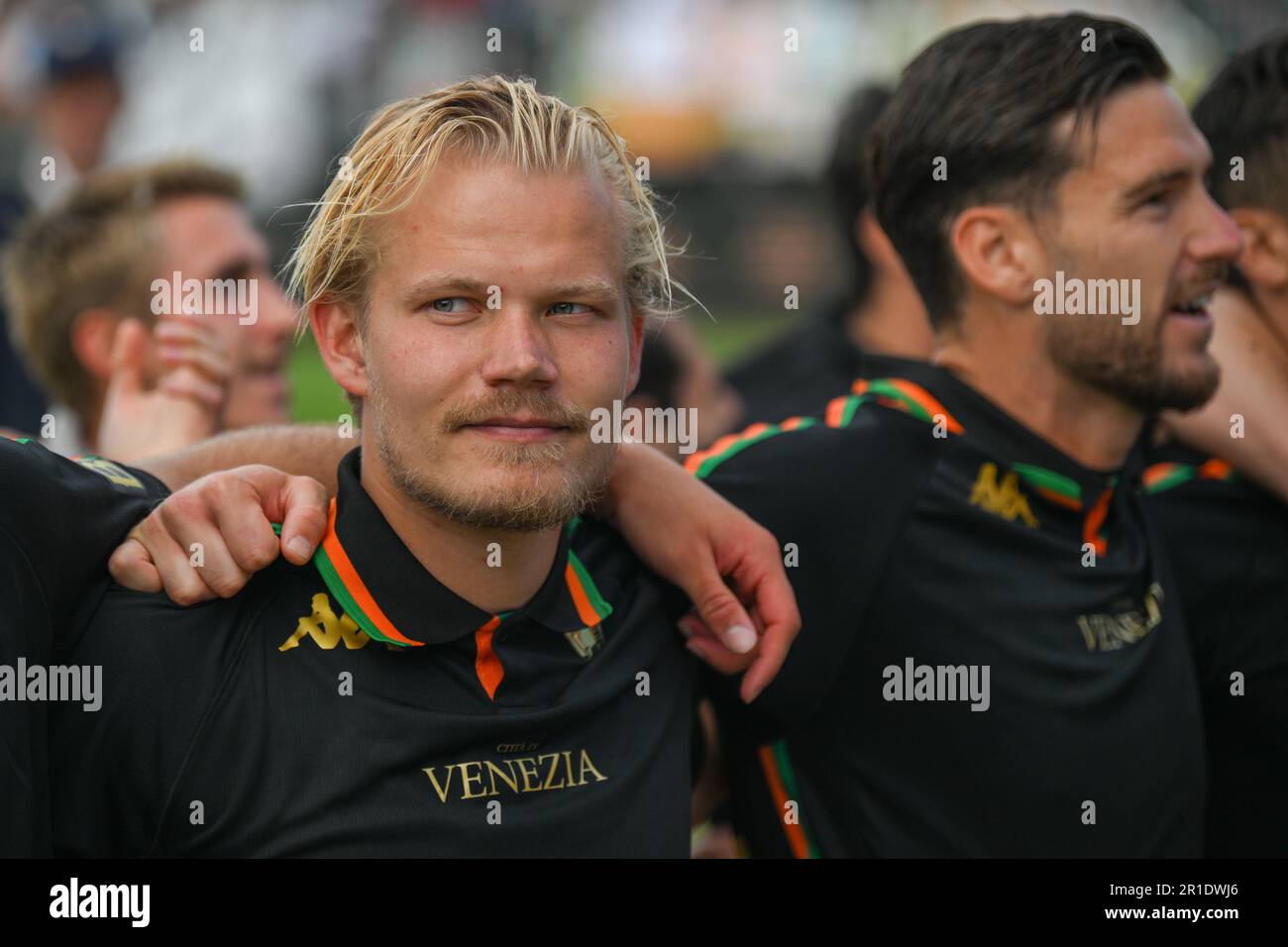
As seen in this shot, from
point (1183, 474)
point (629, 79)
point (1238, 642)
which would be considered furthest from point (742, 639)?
point (629, 79)

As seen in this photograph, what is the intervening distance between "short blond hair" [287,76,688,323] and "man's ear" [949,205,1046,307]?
0.78 metres

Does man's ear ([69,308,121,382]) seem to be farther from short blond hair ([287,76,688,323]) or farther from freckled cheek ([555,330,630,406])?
freckled cheek ([555,330,630,406])

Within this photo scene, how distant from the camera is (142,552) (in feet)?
6.38

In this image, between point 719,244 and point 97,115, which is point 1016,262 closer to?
point 97,115

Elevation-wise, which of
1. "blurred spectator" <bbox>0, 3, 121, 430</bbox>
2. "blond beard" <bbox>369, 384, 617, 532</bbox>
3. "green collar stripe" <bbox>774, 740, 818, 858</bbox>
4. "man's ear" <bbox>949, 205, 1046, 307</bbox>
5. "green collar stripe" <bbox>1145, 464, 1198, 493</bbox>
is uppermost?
"blurred spectator" <bbox>0, 3, 121, 430</bbox>

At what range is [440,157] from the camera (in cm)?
203

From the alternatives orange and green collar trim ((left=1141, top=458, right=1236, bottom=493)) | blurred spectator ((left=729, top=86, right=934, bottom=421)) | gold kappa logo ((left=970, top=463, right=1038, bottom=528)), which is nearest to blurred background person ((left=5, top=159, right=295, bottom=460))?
blurred spectator ((left=729, top=86, right=934, bottom=421))

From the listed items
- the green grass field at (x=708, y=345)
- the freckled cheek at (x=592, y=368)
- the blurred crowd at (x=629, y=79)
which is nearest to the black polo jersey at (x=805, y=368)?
the freckled cheek at (x=592, y=368)

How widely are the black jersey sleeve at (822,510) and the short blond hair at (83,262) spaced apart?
1.97 m

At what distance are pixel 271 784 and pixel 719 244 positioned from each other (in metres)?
18.1

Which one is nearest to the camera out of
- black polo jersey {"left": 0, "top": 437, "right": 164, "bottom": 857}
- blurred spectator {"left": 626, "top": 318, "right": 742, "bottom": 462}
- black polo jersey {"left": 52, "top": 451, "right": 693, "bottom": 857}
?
black polo jersey {"left": 0, "top": 437, "right": 164, "bottom": 857}

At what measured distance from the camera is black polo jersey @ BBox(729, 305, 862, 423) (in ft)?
15.3

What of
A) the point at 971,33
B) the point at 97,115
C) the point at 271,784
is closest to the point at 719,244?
the point at 97,115

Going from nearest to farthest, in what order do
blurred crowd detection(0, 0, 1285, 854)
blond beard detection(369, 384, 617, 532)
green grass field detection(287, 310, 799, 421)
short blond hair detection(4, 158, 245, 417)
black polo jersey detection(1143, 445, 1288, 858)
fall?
blond beard detection(369, 384, 617, 532) → black polo jersey detection(1143, 445, 1288, 858) → short blond hair detection(4, 158, 245, 417) → green grass field detection(287, 310, 799, 421) → blurred crowd detection(0, 0, 1285, 854)
